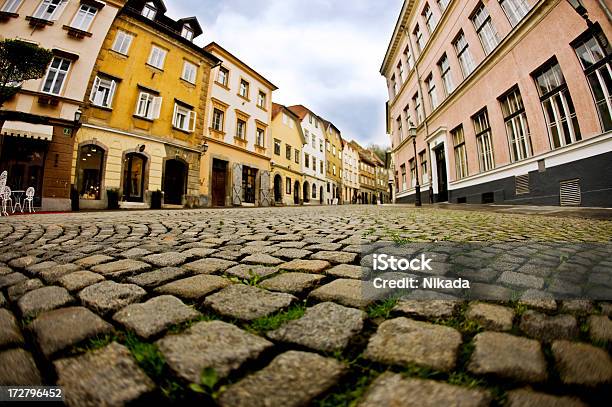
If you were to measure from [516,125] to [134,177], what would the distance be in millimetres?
15473

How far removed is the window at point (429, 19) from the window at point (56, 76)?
16363 mm

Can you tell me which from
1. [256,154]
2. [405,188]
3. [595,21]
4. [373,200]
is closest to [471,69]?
[595,21]

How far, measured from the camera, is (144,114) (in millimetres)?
13266

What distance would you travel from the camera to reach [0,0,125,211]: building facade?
408 inches

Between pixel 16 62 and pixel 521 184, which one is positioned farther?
pixel 16 62

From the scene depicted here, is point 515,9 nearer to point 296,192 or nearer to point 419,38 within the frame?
point 419,38

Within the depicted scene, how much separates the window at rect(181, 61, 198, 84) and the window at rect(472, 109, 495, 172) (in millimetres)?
14720

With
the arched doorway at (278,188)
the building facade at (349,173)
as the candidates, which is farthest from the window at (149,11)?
the building facade at (349,173)

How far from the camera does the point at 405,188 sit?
17.1m

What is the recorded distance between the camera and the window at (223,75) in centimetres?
1734

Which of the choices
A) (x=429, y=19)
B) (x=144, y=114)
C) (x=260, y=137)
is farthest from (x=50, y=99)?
(x=429, y=19)

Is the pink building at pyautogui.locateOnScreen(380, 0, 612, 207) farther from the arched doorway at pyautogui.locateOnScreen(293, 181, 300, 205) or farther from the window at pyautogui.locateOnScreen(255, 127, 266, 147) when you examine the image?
the arched doorway at pyautogui.locateOnScreen(293, 181, 300, 205)

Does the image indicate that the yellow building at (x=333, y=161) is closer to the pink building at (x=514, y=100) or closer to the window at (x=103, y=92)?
the pink building at (x=514, y=100)

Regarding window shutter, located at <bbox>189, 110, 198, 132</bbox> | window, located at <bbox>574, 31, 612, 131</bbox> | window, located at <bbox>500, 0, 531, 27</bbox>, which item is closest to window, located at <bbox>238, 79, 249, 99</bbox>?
window shutter, located at <bbox>189, 110, 198, 132</bbox>
